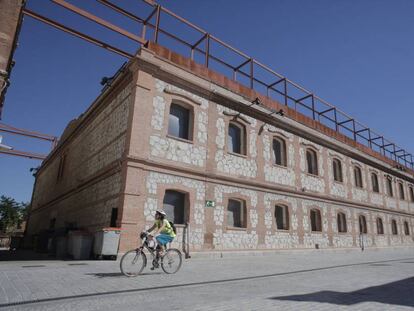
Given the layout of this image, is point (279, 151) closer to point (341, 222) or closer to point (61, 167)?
point (341, 222)

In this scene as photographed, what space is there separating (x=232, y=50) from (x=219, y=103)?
3635mm

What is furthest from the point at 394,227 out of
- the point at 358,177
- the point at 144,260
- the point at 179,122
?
the point at 144,260

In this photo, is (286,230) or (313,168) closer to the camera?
(286,230)

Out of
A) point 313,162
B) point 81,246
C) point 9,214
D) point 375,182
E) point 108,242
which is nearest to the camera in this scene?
point 108,242

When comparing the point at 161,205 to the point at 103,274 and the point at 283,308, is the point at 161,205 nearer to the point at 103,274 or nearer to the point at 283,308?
the point at 103,274

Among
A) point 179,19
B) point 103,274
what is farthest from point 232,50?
point 103,274

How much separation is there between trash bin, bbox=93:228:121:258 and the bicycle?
2.72 meters

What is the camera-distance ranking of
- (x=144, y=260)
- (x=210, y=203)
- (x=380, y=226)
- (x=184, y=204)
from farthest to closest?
(x=380, y=226), (x=210, y=203), (x=184, y=204), (x=144, y=260)

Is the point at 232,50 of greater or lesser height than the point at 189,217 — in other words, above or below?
above

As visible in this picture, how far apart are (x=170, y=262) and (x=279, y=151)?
11715 mm

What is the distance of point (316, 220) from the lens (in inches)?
741

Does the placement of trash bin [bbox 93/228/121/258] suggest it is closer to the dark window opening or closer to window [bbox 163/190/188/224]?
window [bbox 163/190/188/224]

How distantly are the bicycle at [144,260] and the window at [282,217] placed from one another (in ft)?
32.3

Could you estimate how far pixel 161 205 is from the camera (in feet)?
38.3
